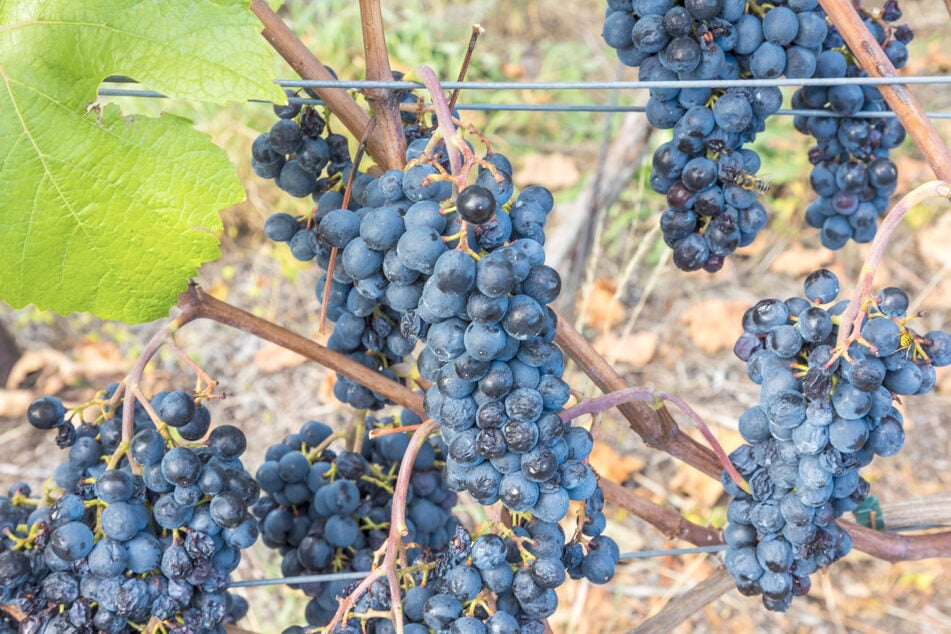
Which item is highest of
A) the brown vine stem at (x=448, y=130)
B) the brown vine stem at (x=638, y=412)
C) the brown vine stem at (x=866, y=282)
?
the brown vine stem at (x=448, y=130)

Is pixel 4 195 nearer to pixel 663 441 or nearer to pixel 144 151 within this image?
pixel 144 151

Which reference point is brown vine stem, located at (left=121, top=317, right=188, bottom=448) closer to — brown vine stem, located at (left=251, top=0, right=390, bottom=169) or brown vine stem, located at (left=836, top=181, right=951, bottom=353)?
brown vine stem, located at (left=251, top=0, right=390, bottom=169)

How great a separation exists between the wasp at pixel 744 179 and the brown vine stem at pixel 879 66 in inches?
5.5

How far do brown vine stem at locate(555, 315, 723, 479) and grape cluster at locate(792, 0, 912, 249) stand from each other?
1.18 ft

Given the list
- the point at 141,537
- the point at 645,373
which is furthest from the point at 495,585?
the point at 645,373

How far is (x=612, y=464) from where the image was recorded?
8.03 feet

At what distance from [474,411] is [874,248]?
1.13 ft

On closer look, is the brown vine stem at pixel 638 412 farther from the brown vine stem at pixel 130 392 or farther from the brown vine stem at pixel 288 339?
the brown vine stem at pixel 130 392

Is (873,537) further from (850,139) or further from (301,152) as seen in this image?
(301,152)

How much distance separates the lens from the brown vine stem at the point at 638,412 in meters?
0.88

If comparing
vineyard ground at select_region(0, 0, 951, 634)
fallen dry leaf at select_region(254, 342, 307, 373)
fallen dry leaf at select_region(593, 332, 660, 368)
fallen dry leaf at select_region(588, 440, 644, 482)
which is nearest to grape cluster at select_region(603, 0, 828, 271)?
vineyard ground at select_region(0, 0, 951, 634)

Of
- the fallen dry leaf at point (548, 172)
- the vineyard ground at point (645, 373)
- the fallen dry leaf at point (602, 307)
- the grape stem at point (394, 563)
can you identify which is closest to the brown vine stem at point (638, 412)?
the grape stem at point (394, 563)

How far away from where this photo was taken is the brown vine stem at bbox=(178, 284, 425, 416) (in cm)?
90

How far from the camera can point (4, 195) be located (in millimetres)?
798
